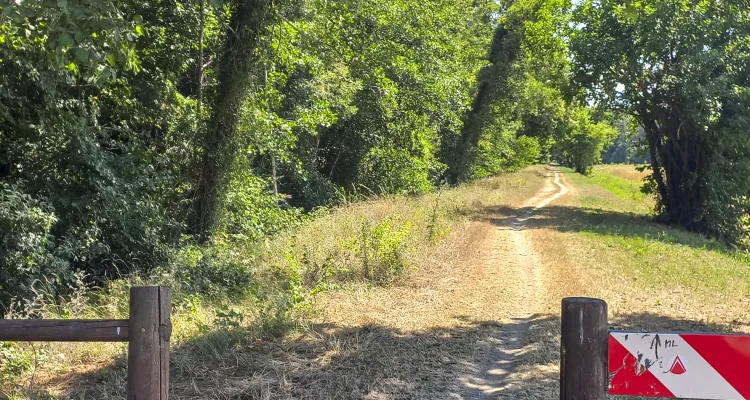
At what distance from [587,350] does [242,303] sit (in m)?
6.31

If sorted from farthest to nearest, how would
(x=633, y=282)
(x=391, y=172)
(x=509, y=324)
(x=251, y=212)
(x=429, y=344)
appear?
(x=391, y=172)
(x=251, y=212)
(x=633, y=282)
(x=509, y=324)
(x=429, y=344)

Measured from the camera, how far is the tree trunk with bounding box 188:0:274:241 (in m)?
11.4

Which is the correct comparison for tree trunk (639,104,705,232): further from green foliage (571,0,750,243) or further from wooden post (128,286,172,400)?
wooden post (128,286,172,400)

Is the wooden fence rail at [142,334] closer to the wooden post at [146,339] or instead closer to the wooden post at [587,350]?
the wooden post at [146,339]

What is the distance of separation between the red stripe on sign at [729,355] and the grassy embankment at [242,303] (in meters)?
3.41

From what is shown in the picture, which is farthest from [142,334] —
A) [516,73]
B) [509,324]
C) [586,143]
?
[586,143]

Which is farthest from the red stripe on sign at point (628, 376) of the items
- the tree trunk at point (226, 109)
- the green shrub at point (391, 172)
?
the green shrub at point (391, 172)

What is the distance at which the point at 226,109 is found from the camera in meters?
11.9

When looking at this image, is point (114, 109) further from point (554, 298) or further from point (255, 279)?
point (554, 298)

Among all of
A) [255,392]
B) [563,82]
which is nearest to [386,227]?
[255,392]

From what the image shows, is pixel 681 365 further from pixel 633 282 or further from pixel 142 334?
pixel 633 282

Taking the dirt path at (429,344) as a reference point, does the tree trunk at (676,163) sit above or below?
above

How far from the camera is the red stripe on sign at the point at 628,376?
9.13ft

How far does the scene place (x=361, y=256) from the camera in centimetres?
1020
